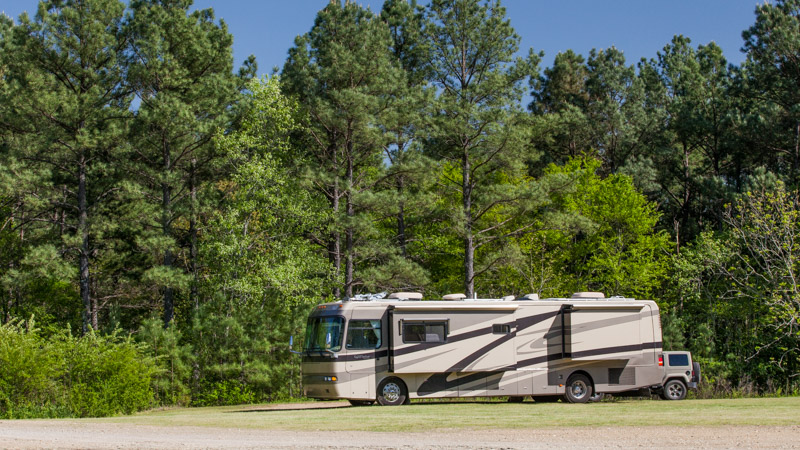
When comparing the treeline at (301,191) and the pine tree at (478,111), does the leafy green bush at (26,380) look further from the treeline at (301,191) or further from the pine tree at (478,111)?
the pine tree at (478,111)

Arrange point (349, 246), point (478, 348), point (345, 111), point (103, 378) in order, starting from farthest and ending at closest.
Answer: point (349, 246) → point (345, 111) → point (478, 348) → point (103, 378)

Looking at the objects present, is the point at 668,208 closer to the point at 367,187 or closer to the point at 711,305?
the point at 711,305

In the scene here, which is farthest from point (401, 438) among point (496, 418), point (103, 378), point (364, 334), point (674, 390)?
point (674, 390)

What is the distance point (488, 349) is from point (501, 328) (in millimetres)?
669

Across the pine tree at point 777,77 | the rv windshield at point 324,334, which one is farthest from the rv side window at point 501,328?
the pine tree at point 777,77

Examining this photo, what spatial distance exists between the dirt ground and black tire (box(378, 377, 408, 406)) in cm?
724

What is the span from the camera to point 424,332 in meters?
21.5

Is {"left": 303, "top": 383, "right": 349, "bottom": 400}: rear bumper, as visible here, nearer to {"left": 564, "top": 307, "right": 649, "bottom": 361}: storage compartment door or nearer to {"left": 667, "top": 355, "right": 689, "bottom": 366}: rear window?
{"left": 564, "top": 307, "right": 649, "bottom": 361}: storage compartment door

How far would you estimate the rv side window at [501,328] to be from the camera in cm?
2205

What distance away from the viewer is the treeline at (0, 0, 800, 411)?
30391 millimetres

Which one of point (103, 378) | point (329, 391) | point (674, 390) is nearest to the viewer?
point (103, 378)

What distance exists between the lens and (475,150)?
3491 cm

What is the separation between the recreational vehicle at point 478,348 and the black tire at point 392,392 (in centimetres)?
3

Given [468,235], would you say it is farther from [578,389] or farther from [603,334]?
[578,389]
